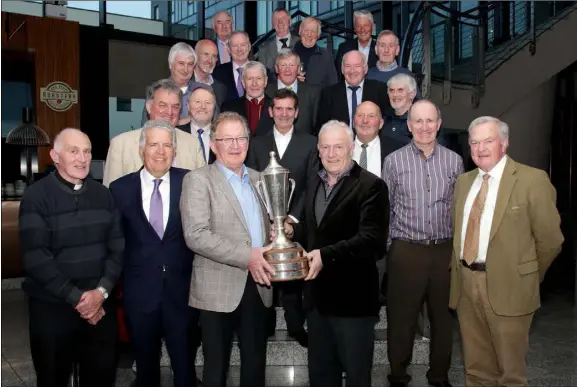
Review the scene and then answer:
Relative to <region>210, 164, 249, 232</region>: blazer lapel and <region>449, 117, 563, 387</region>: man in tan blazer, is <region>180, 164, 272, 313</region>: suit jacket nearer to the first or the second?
<region>210, 164, 249, 232</region>: blazer lapel

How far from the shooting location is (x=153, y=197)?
2885 millimetres

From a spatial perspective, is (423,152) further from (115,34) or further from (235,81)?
(115,34)

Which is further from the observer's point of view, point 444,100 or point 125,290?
point 444,100

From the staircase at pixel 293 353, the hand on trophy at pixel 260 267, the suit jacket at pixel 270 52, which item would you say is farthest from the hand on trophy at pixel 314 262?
the suit jacket at pixel 270 52

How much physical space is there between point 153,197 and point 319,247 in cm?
79

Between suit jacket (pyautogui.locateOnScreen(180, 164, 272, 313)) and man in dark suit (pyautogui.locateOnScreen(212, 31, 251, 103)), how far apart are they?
6.57 ft

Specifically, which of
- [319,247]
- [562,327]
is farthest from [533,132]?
[319,247]

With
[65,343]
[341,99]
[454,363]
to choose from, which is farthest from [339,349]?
[341,99]

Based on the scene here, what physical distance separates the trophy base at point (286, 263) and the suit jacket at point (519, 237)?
93 centimetres

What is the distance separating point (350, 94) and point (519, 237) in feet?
5.88

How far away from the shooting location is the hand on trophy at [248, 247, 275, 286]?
8.64 ft

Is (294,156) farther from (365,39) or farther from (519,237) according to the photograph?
(365,39)

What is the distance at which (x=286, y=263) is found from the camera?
8.63 feet

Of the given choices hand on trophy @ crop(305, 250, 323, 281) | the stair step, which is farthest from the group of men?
the stair step
